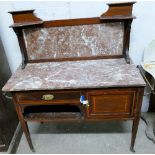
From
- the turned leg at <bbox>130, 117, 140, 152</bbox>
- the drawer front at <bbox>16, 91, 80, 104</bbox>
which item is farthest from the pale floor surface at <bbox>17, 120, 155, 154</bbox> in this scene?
the drawer front at <bbox>16, 91, 80, 104</bbox>

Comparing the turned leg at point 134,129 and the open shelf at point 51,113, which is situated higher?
the open shelf at point 51,113

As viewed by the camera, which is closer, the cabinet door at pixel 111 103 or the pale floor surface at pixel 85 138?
the cabinet door at pixel 111 103

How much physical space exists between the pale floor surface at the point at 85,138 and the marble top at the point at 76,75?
67 cm

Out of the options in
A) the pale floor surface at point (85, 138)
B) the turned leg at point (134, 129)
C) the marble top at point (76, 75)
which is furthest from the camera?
the pale floor surface at point (85, 138)

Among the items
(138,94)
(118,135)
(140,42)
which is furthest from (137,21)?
(118,135)

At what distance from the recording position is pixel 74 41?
147 centimetres

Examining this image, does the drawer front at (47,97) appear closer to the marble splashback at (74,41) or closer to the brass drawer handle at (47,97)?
the brass drawer handle at (47,97)

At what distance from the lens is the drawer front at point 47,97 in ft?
3.97

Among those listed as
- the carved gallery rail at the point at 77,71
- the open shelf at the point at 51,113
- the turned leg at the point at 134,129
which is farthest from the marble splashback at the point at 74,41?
the turned leg at the point at 134,129

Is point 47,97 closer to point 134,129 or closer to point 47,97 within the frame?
point 47,97

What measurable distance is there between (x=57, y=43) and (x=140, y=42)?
0.68 m

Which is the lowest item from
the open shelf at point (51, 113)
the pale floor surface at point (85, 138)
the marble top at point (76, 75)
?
the pale floor surface at point (85, 138)

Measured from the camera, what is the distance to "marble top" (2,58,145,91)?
1.17 metres

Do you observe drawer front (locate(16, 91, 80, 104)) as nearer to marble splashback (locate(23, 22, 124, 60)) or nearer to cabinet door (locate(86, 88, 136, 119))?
cabinet door (locate(86, 88, 136, 119))
